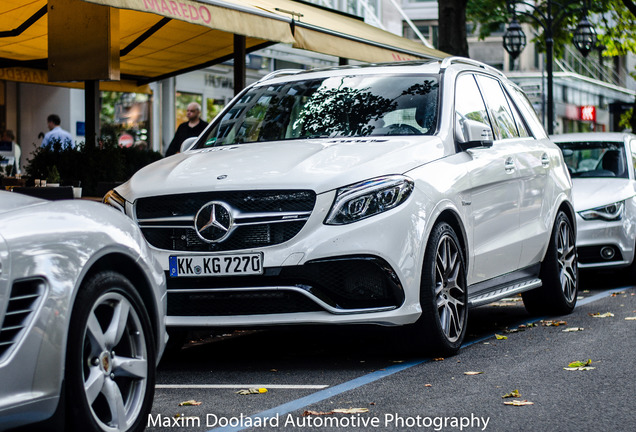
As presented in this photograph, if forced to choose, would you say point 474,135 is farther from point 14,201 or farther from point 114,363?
point 14,201

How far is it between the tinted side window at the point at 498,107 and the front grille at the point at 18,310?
5301 mm

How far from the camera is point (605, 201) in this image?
40.2ft

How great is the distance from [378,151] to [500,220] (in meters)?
1.55

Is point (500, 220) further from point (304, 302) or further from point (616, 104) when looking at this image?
point (616, 104)

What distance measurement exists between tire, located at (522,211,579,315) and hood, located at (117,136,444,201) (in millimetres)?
2319

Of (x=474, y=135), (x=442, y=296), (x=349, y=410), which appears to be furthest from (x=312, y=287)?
(x=474, y=135)

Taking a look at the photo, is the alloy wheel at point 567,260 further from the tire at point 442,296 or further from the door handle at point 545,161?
the tire at point 442,296

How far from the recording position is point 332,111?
8.07 metres

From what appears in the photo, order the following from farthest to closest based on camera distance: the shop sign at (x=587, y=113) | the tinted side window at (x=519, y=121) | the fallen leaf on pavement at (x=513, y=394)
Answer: the shop sign at (x=587, y=113)
the tinted side window at (x=519, y=121)
the fallen leaf on pavement at (x=513, y=394)

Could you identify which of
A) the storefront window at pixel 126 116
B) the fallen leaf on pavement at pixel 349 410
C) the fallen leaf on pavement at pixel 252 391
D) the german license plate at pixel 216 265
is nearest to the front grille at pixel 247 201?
the german license plate at pixel 216 265

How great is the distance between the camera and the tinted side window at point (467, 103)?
26.1 feet

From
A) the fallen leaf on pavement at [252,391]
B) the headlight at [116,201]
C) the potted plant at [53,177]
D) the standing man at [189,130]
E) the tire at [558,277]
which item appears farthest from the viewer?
the standing man at [189,130]

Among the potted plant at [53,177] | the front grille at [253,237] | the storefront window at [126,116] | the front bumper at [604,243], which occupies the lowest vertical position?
the front bumper at [604,243]

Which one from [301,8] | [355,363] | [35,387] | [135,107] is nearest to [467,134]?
[355,363]
